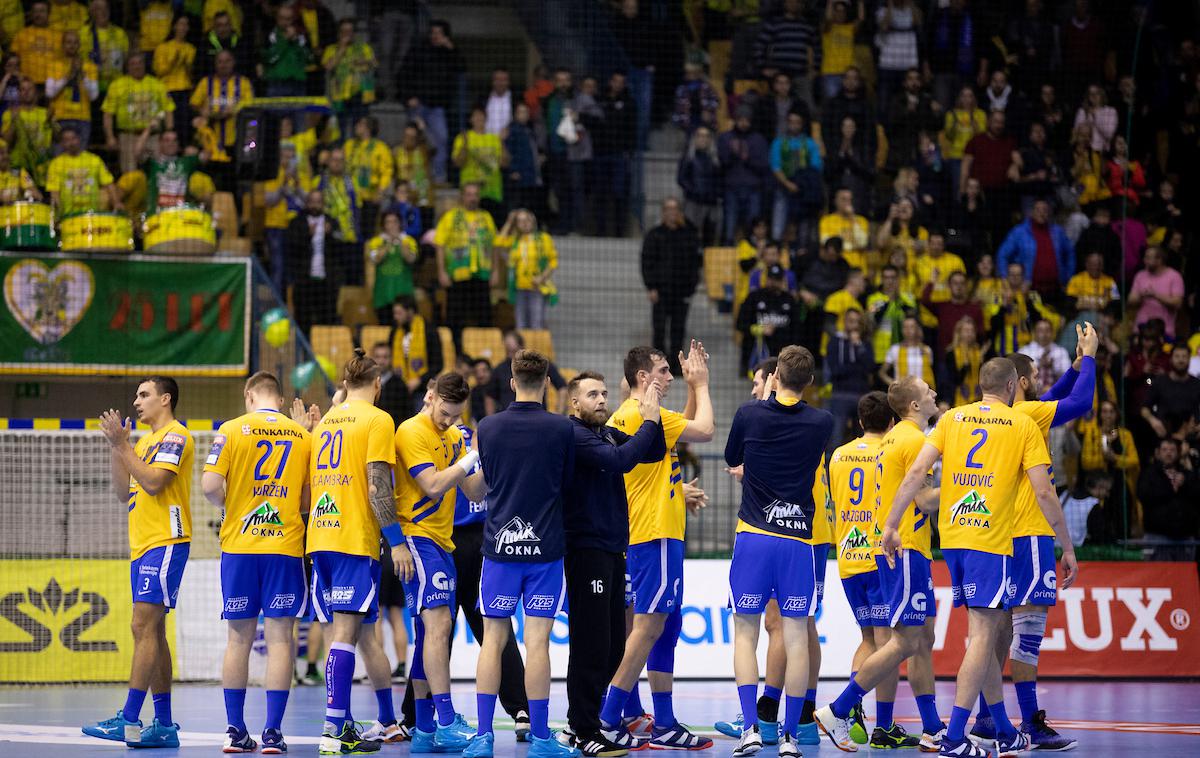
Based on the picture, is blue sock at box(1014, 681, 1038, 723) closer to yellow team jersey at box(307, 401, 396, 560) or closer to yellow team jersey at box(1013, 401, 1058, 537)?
yellow team jersey at box(1013, 401, 1058, 537)

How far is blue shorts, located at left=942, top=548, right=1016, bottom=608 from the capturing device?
8.70 m

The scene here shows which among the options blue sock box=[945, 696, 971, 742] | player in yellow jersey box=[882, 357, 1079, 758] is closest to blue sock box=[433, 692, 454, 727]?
player in yellow jersey box=[882, 357, 1079, 758]

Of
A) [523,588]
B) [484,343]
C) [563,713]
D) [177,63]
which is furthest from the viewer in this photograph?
[177,63]

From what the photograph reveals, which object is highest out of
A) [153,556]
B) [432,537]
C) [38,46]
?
[38,46]

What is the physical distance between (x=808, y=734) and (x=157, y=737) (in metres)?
4.17

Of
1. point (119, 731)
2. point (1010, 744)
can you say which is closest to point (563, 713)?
point (119, 731)

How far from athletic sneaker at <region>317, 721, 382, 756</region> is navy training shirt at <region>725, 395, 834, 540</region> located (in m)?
2.67

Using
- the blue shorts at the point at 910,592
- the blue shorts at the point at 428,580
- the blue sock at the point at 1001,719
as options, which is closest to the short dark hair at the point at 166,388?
the blue shorts at the point at 428,580

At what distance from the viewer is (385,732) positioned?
9.45 meters

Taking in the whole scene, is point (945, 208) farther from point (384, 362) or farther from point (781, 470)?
point (781, 470)

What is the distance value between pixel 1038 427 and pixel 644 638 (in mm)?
2736

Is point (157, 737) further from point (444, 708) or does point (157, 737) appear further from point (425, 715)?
point (444, 708)

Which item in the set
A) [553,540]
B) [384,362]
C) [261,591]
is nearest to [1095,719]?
[553,540]

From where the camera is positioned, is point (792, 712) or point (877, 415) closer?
point (792, 712)
